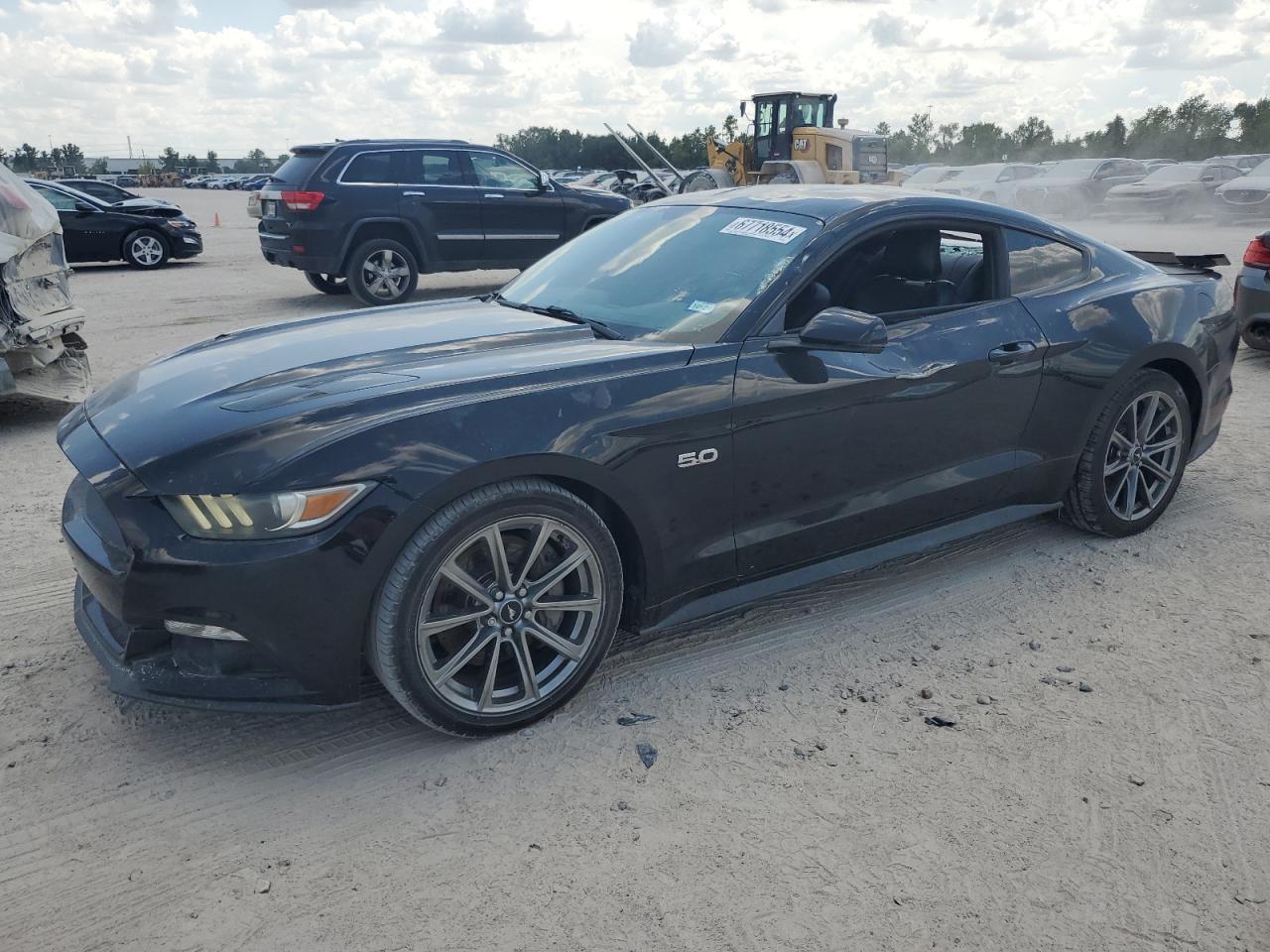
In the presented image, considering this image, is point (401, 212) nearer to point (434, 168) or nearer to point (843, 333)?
point (434, 168)

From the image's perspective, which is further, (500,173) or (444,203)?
(500,173)

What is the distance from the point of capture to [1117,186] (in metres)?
24.9

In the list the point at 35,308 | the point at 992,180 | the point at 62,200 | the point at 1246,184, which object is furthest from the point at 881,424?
the point at 992,180

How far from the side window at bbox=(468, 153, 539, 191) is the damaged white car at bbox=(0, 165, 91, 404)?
563 centimetres

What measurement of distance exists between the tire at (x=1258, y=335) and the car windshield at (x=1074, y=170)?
65.7ft

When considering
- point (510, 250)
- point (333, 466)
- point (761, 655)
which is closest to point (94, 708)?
point (333, 466)

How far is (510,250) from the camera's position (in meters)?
12.2

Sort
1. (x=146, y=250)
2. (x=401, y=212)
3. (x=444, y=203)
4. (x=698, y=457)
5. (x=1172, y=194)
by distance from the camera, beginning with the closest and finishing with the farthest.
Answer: (x=698, y=457) → (x=401, y=212) → (x=444, y=203) → (x=146, y=250) → (x=1172, y=194)

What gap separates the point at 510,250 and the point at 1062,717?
995 cm

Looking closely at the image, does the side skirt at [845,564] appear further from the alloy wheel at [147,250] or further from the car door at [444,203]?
the alloy wheel at [147,250]

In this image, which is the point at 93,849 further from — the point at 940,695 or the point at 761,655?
the point at 940,695

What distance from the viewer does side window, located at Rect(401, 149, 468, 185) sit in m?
11.4

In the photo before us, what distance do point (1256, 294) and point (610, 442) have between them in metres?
6.78

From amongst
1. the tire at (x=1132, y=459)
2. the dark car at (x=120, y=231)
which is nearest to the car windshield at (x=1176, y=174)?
the dark car at (x=120, y=231)
